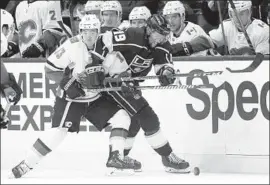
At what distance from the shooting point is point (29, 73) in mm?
7820

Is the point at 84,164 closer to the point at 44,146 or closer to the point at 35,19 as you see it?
the point at 44,146

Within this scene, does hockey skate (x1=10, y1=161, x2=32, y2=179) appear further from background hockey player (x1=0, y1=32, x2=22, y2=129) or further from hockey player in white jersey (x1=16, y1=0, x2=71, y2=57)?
hockey player in white jersey (x1=16, y1=0, x2=71, y2=57)

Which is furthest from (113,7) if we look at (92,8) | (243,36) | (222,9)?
(243,36)

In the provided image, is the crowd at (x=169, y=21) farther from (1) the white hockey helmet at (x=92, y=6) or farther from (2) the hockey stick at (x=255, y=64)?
(2) the hockey stick at (x=255, y=64)

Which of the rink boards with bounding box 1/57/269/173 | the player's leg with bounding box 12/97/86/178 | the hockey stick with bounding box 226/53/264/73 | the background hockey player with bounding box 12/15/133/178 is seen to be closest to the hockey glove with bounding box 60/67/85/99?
the background hockey player with bounding box 12/15/133/178

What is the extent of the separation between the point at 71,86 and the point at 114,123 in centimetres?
42

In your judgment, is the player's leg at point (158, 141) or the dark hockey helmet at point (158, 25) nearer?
the dark hockey helmet at point (158, 25)

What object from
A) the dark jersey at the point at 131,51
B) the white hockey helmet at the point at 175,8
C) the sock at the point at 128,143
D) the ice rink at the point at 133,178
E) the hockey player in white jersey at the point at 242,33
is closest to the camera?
the ice rink at the point at 133,178

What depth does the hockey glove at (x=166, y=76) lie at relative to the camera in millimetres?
7082

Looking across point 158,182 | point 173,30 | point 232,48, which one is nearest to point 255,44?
point 232,48

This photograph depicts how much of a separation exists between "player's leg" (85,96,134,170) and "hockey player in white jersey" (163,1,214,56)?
832 mm

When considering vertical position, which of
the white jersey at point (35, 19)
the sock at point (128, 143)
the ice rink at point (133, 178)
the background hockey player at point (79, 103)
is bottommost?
the ice rink at point (133, 178)

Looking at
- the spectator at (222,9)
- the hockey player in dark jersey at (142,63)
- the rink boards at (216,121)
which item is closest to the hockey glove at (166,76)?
the hockey player in dark jersey at (142,63)

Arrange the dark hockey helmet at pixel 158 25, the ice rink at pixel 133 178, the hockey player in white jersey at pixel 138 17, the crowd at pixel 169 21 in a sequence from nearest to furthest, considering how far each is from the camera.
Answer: the ice rink at pixel 133 178, the dark hockey helmet at pixel 158 25, the crowd at pixel 169 21, the hockey player in white jersey at pixel 138 17
